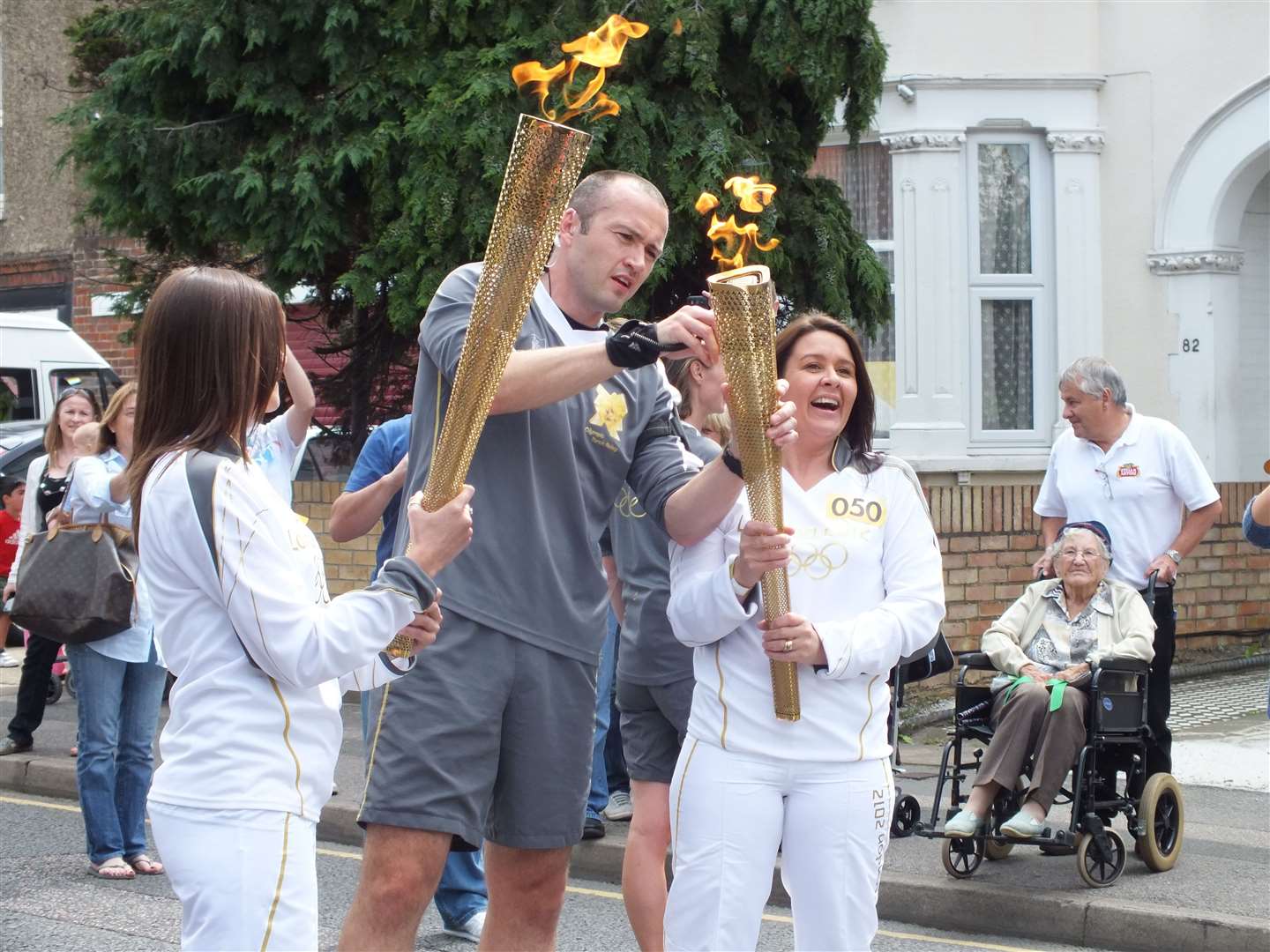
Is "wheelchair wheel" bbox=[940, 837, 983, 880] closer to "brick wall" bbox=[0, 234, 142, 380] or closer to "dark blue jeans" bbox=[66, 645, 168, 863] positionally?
"dark blue jeans" bbox=[66, 645, 168, 863]

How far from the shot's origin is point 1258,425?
14242 mm

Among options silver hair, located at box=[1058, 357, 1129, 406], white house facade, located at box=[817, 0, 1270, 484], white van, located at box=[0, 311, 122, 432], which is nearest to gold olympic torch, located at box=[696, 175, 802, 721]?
silver hair, located at box=[1058, 357, 1129, 406]

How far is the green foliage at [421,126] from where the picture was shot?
10859 mm

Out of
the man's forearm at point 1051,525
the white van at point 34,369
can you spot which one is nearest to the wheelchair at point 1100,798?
the man's forearm at point 1051,525

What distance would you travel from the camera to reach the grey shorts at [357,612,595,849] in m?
3.66

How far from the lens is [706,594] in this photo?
380cm

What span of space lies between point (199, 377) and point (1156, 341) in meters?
12.1

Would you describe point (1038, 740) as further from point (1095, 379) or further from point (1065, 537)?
point (1095, 379)

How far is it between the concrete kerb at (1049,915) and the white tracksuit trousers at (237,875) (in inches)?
162

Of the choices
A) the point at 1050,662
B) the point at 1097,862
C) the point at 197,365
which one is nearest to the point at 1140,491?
the point at 1050,662

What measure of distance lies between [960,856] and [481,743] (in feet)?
12.1

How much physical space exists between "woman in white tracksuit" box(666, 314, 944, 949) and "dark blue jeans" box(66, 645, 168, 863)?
154 inches

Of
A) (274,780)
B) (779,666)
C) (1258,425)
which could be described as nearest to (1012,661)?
(779,666)

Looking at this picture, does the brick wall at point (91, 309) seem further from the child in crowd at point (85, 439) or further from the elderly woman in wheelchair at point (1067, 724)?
the elderly woman in wheelchair at point (1067, 724)
